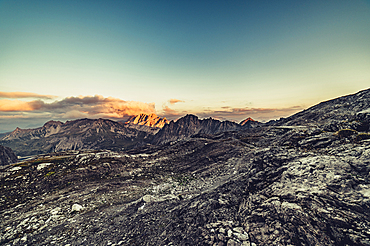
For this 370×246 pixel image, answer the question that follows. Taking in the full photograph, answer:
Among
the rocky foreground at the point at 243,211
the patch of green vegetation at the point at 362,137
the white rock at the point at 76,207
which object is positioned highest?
the patch of green vegetation at the point at 362,137

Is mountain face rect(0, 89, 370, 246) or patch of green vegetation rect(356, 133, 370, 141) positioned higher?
patch of green vegetation rect(356, 133, 370, 141)

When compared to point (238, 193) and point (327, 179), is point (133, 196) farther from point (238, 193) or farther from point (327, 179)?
point (327, 179)

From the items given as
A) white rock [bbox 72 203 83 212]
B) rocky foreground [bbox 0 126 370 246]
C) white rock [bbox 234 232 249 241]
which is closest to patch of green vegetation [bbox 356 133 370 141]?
rocky foreground [bbox 0 126 370 246]

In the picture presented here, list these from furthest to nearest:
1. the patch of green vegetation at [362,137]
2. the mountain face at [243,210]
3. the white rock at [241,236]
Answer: the patch of green vegetation at [362,137], the white rock at [241,236], the mountain face at [243,210]

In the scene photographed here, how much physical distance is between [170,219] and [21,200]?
40.6 m

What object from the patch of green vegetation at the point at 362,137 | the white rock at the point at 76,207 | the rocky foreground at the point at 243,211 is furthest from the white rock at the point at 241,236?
the white rock at the point at 76,207

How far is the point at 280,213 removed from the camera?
43.9 feet

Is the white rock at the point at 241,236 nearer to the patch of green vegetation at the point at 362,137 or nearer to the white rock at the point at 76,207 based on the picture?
the patch of green vegetation at the point at 362,137

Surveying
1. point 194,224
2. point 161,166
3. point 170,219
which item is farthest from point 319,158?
point 161,166

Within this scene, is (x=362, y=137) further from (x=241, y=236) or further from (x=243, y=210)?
(x=241, y=236)

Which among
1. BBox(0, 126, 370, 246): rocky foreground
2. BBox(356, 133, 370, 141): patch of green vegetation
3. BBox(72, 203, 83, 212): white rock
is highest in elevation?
BBox(356, 133, 370, 141): patch of green vegetation

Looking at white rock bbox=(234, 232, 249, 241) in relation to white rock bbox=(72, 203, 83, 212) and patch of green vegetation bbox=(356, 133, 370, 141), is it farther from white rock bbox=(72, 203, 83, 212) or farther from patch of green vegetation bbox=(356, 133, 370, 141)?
white rock bbox=(72, 203, 83, 212)

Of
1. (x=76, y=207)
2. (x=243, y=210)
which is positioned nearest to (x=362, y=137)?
(x=243, y=210)

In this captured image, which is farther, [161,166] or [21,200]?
[161,166]
